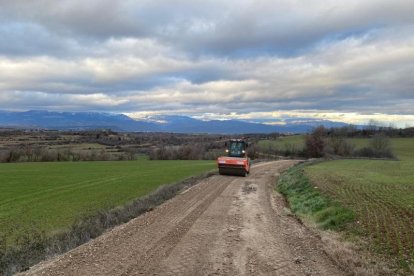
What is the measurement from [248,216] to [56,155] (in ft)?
257

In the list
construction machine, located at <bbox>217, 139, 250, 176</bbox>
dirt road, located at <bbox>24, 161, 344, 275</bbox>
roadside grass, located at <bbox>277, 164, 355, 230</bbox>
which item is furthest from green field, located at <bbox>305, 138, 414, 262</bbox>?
construction machine, located at <bbox>217, 139, 250, 176</bbox>

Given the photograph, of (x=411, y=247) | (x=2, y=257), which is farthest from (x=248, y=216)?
(x=2, y=257)

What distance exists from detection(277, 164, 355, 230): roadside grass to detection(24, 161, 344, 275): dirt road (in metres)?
1.02

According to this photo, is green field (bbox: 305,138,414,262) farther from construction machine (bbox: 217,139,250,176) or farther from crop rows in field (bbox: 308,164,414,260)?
construction machine (bbox: 217,139,250,176)

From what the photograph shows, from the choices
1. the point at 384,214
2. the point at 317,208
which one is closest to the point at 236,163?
the point at 317,208

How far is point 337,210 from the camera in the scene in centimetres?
1540

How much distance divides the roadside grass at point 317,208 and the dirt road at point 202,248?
1.02m

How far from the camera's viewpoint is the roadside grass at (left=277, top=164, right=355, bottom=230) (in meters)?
13.9

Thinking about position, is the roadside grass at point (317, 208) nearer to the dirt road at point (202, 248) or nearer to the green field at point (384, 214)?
the green field at point (384, 214)

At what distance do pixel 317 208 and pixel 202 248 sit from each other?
844cm

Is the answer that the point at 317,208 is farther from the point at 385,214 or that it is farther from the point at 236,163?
the point at 236,163

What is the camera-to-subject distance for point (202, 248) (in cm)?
1061

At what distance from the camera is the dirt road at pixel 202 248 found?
8836 mm

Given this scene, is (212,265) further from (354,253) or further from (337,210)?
(337,210)
